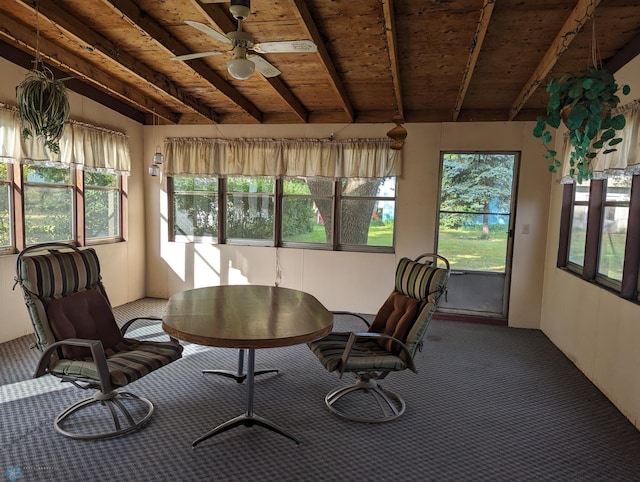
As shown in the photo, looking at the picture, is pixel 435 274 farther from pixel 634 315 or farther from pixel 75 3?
pixel 75 3

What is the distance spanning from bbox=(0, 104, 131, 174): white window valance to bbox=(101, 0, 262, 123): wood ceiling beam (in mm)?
1425

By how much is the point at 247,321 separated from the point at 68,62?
3214 millimetres

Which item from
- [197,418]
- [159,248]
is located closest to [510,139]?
[197,418]

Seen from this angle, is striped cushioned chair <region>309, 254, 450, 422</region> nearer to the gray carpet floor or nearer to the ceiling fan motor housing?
the gray carpet floor

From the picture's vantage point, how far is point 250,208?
5.57m

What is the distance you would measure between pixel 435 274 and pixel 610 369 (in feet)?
5.24

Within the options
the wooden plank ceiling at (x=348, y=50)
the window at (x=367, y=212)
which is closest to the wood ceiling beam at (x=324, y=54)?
the wooden plank ceiling at (x=348, y=50)

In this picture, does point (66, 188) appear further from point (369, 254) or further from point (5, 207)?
point (369, 254)

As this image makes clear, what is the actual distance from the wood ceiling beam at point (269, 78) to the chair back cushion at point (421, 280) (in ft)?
7.33

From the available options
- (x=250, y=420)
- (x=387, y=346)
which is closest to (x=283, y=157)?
(x=387, y=346)

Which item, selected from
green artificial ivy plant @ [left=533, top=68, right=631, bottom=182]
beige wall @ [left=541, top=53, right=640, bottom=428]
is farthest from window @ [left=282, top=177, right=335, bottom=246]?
green artificial ivy plant @ [left=533, top=68, right=631, bottom=182]

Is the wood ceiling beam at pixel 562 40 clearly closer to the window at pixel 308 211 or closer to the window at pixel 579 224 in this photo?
the window at pixel 579 224

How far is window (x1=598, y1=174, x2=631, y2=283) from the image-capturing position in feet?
10.2

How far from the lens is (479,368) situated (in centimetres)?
366
